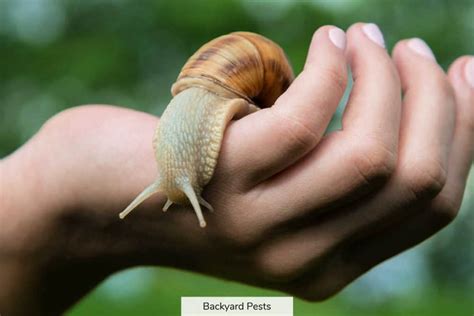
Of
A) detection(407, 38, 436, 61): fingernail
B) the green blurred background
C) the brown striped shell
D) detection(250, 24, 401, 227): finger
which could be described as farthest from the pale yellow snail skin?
the green blurred background

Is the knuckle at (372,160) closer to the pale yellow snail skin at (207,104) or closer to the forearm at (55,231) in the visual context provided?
the pale yellow snail skin at (207,104)

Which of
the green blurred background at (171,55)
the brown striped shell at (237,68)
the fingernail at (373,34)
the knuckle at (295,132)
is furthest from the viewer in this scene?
the green blurred background at (171,55)

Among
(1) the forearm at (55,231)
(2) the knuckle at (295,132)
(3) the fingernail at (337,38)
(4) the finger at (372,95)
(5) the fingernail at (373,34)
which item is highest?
(5) the fingernail at (373,34)

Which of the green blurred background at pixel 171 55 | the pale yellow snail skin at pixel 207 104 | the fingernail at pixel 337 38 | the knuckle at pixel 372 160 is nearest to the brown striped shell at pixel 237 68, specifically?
the pale yellow snail skin at pixel 207 104

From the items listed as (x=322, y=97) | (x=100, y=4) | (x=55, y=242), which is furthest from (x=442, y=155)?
(x=100, y=4)

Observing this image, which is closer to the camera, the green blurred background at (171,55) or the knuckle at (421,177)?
the knuckle at (421,177)

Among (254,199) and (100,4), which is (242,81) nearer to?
(254,199)

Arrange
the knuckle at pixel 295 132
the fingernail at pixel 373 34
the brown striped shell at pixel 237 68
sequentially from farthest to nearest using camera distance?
the fingernail at pixel 373 34 → the brown striped shell at pixel 237 68 → the knuckle at pixel 295 132
